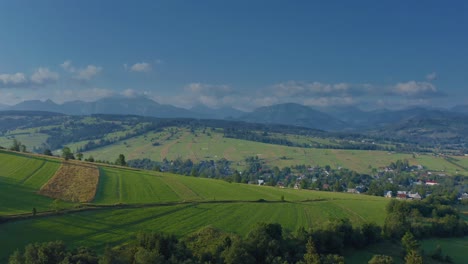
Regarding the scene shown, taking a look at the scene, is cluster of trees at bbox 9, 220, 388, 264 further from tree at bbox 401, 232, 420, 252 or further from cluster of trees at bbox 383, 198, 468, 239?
cluster of trees at bbox 383, 198, 468, 239

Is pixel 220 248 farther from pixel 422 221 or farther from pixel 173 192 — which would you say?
pixel 422 221

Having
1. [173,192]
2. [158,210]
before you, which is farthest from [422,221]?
[158,210]

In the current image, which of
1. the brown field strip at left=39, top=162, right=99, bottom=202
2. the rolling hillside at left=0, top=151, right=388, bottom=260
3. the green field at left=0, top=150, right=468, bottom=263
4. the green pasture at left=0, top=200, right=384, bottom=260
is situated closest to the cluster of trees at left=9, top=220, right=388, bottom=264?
the green field at left=0, top=150, right=468, bottom=263

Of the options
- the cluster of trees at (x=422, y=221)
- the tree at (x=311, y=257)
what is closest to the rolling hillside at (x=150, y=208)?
the cluster of trees at (x=422, y=221)

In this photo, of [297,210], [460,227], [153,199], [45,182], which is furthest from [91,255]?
[460,227]

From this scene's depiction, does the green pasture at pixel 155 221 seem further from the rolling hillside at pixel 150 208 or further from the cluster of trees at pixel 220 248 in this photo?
the cluster of trees at pixel 220 248

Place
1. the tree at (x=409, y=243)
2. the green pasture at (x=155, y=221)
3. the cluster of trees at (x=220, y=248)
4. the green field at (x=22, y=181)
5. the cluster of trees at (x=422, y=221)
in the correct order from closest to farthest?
the cluster of trees at (x=220, y=248) → the green pasture at (x=155, y=221) → the green field at (x=22, y=181) → the tree at (x=409, y=243) → the cluster of trees at (x=422, y=221)
